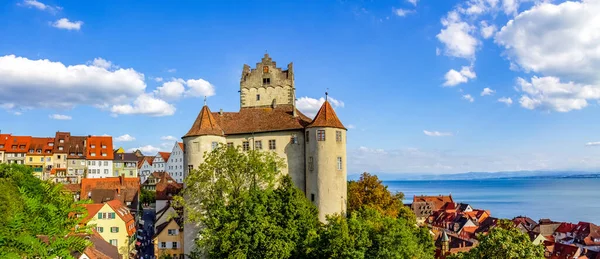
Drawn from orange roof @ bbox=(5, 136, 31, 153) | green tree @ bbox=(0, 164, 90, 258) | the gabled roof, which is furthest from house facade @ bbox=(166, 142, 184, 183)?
green tree @ bbox=(0, 164, 90, 258)

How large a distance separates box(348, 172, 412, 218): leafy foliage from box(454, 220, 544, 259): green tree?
20.3m

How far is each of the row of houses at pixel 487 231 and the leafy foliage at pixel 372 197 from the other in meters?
13.1

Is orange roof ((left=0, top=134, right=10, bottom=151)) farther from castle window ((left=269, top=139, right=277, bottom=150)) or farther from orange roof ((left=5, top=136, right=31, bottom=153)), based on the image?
castle window ((left=269, top=139, right=277, bottom=150))

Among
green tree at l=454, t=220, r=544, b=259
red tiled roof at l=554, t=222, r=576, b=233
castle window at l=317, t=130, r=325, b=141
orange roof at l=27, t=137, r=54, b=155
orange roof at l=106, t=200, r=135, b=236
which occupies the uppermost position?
orange roof at l=27, t=137, r=54, b=155

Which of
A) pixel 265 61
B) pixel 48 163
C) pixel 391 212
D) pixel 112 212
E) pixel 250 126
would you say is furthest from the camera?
pixel 48 163

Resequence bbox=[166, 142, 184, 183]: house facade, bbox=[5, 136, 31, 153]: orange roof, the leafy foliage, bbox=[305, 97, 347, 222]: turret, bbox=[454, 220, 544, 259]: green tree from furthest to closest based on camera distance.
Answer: bbox=[166, 142, 184, 183]: house facade < bbox=[5, 136, 31, 153]: orange roof < the leafy foliage < bbox=[305, 97, 347, 222]: turret < bbox=[454, 220, 544, 259]: green tree

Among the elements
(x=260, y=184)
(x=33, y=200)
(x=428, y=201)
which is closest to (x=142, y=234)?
(x=260, y=184)

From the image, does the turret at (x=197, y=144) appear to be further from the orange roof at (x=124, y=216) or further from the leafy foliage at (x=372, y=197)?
the orange roof at (x=124, y=216)

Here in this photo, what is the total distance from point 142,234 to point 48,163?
31849mm

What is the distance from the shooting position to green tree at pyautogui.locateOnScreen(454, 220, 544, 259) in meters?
21.6

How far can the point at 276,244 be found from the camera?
3167 centimetres

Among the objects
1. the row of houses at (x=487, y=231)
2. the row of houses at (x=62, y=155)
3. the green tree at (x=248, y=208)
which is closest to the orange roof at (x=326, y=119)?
the green tree at (x=248, y=208)

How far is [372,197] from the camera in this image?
45.3 m

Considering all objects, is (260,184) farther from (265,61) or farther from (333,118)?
(265,61)
